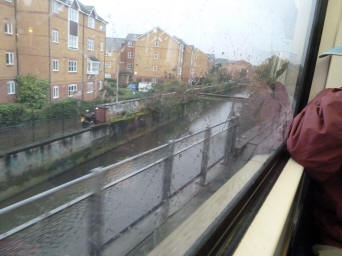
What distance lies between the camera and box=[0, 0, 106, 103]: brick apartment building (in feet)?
1.09

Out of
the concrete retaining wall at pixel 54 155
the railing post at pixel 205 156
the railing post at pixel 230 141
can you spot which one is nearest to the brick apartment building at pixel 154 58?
the concrete retaining wall at pixel 54 155

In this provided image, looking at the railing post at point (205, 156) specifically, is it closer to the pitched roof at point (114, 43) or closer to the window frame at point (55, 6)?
the pitched roof at point (114, 43)

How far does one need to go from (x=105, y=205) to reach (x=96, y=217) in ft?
0.10

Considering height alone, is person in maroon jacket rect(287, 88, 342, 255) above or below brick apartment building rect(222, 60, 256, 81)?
below

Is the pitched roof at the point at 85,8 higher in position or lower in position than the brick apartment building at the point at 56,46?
higher

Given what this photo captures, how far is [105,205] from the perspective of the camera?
55 centimetres

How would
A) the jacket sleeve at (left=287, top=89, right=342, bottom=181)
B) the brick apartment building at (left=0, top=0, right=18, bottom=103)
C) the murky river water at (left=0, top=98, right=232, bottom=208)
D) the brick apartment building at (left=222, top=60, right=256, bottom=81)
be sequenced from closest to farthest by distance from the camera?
the brick apartment building at (left=0, top=0, right=18, bottom=103), the murky river water at (left=0, top=98, right=232, bottom=208), the brick apartment building at (left=222, top=60, right=256, bottom=81), the jacket sleeve at (left=287, top=89, right=342, bottom=181)

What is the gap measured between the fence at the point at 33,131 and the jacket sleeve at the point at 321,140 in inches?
49.3

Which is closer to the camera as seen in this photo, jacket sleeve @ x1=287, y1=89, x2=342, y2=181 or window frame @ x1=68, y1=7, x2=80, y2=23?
window frame @ x1=68, y1=7, x2=80, y2=23

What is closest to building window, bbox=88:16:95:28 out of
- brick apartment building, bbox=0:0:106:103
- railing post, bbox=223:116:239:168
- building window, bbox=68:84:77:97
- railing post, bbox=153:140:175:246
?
brick apartment building, bbox=0:0:106:103

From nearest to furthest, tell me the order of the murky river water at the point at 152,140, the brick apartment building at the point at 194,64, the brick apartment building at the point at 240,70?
1. the murky river water at the point at 152,140
2. the brick apartment building at the point at 194,64
3. the brick apartment building at the point at 240,70

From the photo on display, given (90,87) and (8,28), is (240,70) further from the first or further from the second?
(8,28)

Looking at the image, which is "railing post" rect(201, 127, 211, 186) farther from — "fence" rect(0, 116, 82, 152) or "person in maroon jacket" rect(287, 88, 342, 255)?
"person in maroon jacket" rect(287, 88, 342, 255)

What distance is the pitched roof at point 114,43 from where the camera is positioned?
0.46 m
